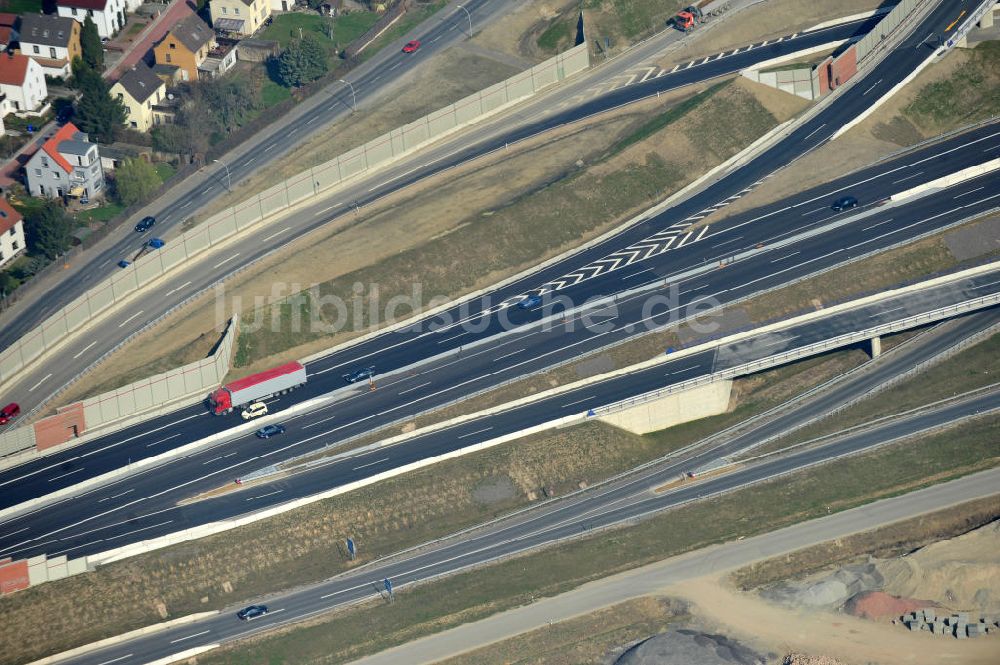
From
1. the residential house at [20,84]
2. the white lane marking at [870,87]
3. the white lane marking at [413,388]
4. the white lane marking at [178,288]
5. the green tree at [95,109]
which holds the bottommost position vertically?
the white lane marking at [413,388]

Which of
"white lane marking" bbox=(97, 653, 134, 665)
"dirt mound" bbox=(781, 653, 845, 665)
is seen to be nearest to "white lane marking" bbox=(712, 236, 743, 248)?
"dirt mound" bbox=(781, 653, 845, 665)

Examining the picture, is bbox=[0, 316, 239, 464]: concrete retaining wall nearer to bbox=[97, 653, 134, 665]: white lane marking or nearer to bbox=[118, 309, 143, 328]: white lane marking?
bbox=[118, 309, 143, 328]: white lane marking

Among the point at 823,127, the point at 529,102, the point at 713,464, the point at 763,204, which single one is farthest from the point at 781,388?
the point at 529,102

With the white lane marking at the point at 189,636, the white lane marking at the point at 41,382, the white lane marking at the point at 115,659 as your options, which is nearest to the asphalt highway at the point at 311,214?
the white lane marking at the point at 41,382

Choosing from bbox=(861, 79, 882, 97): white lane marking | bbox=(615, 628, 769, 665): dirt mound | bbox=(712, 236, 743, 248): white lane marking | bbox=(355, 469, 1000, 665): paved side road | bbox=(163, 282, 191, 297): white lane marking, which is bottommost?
bbox=(615, 628, 769, 665): dirt mound

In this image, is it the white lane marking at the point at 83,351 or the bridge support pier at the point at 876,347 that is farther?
the white lane marking at the point at 83,351

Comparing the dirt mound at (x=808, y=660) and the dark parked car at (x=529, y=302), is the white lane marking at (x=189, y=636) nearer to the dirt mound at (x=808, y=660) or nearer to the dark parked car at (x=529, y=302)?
the dirt mound at (x=808, y=660)
